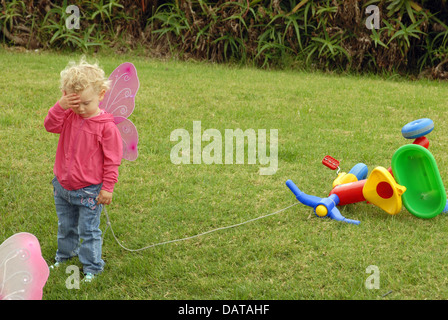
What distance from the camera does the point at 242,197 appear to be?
11.9 ft

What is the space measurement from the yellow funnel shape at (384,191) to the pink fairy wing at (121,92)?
1470 millimetres

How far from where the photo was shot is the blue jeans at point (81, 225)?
105 inches

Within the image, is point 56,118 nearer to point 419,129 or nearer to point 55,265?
point 55,265

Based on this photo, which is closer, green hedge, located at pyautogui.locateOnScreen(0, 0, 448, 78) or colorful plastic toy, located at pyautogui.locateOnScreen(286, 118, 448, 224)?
colorful plastic toy, located at pyautogui.locateOnScreen(286, 118, 448, 224)

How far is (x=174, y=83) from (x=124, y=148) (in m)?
3.22

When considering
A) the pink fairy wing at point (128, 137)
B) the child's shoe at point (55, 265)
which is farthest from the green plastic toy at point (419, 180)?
the child's shoe at point (55, 265)

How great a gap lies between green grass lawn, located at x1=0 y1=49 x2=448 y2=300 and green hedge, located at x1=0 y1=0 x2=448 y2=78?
2.17 feet

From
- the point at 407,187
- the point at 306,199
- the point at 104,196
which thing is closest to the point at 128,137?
the point at 104,196

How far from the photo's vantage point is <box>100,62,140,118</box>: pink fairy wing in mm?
2883

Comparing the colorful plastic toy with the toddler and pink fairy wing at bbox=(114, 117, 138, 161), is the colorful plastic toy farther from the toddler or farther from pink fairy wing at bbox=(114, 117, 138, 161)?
the toddler

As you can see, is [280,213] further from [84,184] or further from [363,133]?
[363,133]

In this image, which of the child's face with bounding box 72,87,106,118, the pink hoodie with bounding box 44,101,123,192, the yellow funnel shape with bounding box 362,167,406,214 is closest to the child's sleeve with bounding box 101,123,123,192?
the pink hoodie with bounding box 44,101,123,192

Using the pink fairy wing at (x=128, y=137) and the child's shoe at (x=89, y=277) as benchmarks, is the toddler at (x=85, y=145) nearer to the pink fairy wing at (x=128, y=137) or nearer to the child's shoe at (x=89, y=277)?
the child's shoe at (x=89, y=277)
